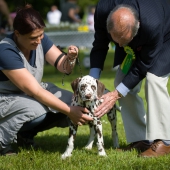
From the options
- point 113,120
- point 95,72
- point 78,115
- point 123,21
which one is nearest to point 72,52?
point 95,72

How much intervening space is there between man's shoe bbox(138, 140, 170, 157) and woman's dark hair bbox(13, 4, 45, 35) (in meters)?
1.76

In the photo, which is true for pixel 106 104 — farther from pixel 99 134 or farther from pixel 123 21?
pixel 123 21

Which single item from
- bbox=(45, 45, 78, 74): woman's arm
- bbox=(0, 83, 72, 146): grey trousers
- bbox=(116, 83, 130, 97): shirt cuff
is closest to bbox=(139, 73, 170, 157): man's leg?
bbox=(116, 83, 130, 97): shirt cuff

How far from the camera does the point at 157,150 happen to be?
5586 millimetres

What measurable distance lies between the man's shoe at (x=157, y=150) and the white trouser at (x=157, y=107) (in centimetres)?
10

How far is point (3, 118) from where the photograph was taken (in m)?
5.66

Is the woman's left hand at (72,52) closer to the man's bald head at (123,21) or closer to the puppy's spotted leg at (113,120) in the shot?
the man's bald head at (123,21)

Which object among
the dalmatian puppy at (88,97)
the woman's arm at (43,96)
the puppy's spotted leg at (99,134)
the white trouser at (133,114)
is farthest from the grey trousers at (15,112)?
the white trouser at (133,114)

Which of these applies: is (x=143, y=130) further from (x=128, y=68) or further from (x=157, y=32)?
(x=157, y=32)

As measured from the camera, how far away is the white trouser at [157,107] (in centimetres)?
546

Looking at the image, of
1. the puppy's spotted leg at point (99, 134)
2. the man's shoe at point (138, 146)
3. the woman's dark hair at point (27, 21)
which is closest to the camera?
the woman's dark hair at point (27, 21)

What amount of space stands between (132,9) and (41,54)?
1332mm

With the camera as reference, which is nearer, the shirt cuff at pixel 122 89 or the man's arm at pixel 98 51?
the shirt cuff at pixel 122 89

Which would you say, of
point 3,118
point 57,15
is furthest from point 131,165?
point 57,15
